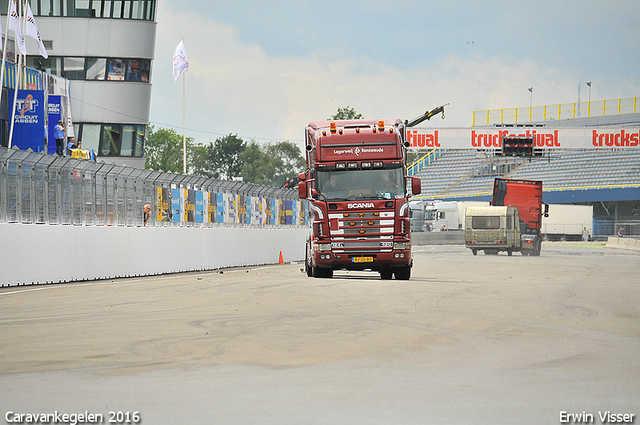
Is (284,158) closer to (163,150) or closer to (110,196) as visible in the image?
(163,150)

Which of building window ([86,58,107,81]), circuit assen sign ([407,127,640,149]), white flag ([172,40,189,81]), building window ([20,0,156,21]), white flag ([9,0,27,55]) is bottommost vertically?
circuit assen sign ([407,127,640,149])

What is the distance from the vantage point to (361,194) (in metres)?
20.3

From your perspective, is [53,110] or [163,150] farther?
[163,150]

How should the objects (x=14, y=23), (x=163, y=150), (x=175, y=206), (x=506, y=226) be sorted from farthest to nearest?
(x=163, y=150)
(x=506, y=226)
(x=14, y=23)
(x=175, y=206)

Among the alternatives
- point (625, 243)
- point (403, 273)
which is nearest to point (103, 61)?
point (403, 273)

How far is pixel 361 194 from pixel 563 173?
6815cm

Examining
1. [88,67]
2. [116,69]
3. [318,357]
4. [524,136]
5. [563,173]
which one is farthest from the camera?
[563,173]

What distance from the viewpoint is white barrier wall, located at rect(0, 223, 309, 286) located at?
1881cm

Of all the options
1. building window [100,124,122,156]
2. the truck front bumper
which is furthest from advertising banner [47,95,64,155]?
the truck front bumper

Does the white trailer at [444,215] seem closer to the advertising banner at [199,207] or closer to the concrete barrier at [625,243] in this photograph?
the concrete barrier at [625,243]

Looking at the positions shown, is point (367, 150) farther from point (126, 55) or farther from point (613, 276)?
point (126, 55)

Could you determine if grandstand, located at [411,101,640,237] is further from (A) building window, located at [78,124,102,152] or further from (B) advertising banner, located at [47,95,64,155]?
(B) advertising banner, located at [47,95,64,155]

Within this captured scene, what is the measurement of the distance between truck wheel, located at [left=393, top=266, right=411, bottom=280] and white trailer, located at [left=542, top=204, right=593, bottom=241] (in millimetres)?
55518

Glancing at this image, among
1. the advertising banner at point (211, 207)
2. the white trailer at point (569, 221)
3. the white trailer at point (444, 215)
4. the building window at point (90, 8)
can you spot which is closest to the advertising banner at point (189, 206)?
the advertising banner at point (211, 207)
